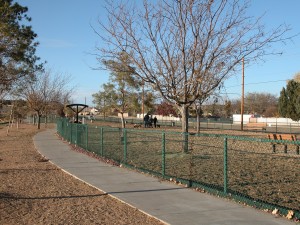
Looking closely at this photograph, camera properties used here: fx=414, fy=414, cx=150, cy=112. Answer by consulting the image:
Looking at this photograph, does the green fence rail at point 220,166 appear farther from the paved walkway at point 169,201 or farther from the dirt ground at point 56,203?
the dirt ground at point 56,203

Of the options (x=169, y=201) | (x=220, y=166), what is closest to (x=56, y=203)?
(x=169, y=201)

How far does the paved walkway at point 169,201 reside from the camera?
6422 mm

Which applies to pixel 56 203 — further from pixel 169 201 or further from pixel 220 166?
pixel 220 166

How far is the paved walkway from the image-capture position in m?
6.42

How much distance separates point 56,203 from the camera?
305 inches

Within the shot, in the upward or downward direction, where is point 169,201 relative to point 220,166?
downward

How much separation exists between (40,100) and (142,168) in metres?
34.1

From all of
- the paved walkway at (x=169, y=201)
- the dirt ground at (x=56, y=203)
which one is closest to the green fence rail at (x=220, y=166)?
the paved walkway at (x=169, y=201)

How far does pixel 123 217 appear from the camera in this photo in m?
6.69

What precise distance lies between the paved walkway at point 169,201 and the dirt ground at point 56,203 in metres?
0.29

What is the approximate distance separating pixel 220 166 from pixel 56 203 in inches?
235

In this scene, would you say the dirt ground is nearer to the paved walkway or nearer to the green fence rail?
the paved walkway

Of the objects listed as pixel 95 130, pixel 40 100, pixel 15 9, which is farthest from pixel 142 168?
pixel 40 100

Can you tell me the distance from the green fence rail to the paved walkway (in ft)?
1.18
